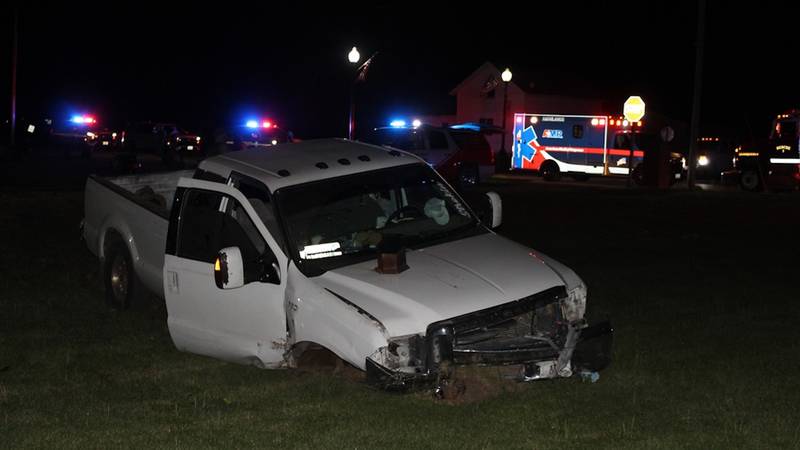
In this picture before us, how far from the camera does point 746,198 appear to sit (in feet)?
90.2

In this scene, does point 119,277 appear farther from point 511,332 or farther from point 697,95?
point 697,95

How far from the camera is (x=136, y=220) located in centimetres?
993

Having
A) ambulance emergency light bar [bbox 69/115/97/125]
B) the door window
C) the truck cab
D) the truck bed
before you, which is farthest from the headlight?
ambulance emergency light bar [bbox 69/115/97/125]

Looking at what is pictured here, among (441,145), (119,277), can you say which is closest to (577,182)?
(441,145)

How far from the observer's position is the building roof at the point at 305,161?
8.06 meters

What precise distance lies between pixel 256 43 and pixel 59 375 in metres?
88.5

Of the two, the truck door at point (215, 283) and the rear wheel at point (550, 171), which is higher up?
the truck door at point (215, 283)

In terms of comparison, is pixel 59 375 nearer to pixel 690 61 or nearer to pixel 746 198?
pixel 746 198

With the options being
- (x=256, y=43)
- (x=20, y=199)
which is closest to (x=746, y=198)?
(x=20, y=199)

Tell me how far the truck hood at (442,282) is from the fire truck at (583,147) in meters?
29.3

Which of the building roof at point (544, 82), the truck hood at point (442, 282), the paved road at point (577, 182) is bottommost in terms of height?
the paved road at point (577, 182)

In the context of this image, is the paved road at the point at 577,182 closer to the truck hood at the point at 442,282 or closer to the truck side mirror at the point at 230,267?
the truck hood at the point at 442,282

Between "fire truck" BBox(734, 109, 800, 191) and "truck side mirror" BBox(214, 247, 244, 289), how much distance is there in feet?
88.5

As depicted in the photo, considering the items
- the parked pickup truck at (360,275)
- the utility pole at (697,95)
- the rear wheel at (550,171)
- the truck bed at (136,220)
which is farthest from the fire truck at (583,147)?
the parked pickup truck at (360,275)
